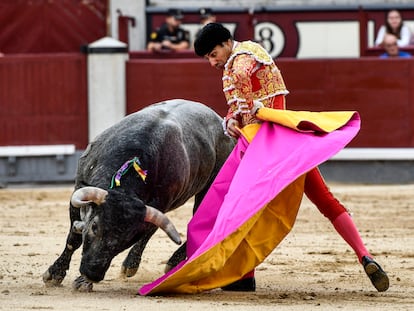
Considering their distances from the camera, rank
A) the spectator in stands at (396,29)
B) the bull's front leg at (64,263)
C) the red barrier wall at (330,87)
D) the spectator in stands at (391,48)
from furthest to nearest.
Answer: the spectator in stands at (396,29) < the spectator in stands at (391,48) < the red barrier wall at (330,87) < the bull's front leg at (64,263)

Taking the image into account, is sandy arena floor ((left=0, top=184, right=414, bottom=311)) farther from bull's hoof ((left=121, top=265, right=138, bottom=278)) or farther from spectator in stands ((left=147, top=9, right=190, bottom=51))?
spectator in stands ((left=147, top=9, right=190, bottom=51))

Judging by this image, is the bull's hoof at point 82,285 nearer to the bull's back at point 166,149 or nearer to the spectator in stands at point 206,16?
the bull's back at point 166,149

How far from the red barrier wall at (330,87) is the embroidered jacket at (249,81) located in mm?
5869

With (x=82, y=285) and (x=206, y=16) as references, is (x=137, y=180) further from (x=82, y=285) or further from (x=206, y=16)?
(x=206, y=16)

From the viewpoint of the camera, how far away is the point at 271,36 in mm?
13586

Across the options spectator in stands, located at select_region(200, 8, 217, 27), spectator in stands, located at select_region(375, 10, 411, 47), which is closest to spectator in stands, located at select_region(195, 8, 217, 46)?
spectator in stands, located at select_region(200, 8, 217, 27)

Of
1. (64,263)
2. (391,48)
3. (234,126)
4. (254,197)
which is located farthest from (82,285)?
(391,48)

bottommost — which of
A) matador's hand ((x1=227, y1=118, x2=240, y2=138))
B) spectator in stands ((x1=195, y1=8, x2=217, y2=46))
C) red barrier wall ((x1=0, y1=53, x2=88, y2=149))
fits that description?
red barrier wall ((x1=0, y1=53, x2=88, y2=149))

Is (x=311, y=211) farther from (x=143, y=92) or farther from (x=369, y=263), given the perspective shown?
(x=369, y=263)

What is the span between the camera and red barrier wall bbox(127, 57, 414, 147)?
11320mm

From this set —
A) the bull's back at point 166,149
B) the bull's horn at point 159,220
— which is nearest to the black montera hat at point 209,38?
the bull's back at point 166,149

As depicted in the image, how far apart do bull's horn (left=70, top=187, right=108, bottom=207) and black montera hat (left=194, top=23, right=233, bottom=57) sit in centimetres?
72

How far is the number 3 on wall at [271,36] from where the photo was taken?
13.5 m

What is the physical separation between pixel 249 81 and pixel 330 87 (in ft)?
20.0
